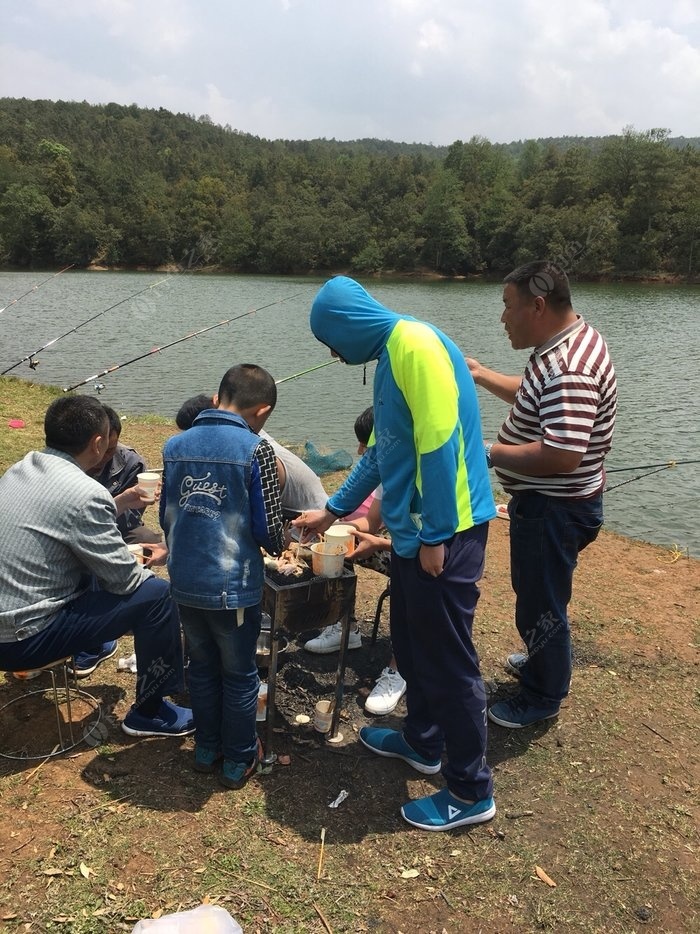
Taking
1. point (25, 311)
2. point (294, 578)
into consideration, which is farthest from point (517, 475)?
point (25, 311)

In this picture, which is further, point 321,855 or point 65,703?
point 65,703

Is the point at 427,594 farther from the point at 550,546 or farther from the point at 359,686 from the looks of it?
the point at 359,686

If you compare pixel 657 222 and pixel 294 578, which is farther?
pixel 657 222

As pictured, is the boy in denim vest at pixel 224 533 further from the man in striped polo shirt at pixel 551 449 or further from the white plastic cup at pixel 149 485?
the man in striped polo shirt at pixel 551 449

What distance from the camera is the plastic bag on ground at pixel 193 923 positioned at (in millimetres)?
2049

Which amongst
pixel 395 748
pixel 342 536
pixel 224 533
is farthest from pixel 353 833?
pixel 224 533

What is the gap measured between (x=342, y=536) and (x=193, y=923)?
1.51 meters

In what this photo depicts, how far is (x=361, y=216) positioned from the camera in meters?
69.2

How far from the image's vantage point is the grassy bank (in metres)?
2.22

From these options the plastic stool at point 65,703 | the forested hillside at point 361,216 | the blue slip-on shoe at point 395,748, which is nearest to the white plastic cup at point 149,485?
the plastic stool at point 65,703

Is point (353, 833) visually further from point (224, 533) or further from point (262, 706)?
point (224, 533)

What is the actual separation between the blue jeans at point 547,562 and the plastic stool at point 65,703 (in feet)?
7.01

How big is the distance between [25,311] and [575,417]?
29.7 meters

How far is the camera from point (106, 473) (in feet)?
12.6
